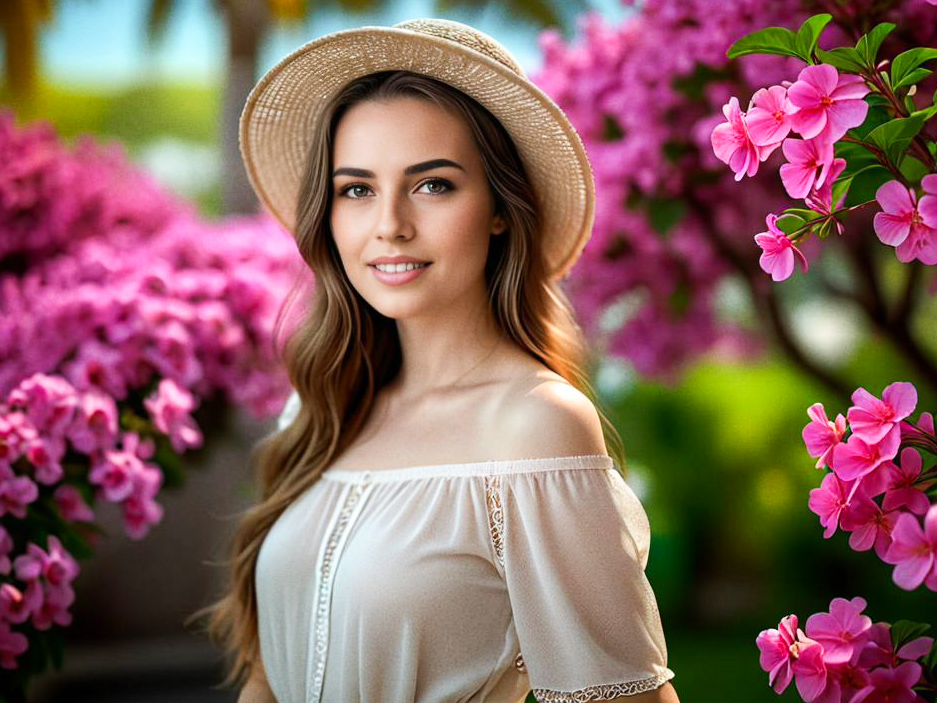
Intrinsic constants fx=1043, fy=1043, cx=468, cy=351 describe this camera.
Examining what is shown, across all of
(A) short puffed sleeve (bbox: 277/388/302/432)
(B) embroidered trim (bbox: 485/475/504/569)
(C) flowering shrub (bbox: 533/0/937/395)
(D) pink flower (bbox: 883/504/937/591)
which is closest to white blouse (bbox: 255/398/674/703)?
(B) embroidered trim (bbox: 485/475/504/569)

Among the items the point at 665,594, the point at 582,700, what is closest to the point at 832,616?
the point at 582,700

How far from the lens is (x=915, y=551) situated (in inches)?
43.8

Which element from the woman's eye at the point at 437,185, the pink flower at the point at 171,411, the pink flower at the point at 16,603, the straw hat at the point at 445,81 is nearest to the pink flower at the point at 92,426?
the pink flower at the point at 171,411

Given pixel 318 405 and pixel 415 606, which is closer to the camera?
pixel 415 606

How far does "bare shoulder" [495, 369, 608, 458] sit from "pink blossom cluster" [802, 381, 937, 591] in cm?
46

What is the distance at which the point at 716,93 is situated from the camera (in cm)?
243

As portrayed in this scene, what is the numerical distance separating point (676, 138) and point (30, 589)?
1789 mm

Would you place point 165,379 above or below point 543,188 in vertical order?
below

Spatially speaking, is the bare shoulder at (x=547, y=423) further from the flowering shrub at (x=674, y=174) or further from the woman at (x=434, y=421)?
the flowering shrub at (x=674, y=174)

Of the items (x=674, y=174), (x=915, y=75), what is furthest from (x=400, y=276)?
(x=674, y=174)

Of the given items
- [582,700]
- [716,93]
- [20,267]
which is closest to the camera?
[582,700]

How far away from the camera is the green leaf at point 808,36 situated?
4.18ft

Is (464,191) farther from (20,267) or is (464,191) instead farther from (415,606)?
(20,267)

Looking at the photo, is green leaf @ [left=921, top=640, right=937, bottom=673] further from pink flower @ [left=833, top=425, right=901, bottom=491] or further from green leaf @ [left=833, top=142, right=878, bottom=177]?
green leaf @ [left=833, top=142, right=878, bottom=177]
